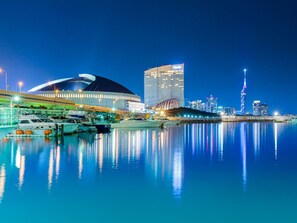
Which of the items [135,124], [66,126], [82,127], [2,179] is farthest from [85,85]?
[2,179]

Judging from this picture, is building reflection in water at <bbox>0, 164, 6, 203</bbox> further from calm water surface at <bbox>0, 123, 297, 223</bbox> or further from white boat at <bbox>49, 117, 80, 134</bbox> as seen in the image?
white boat at <bbox>49, 117, 80, 134</bbox>

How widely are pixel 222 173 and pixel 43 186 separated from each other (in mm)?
8148

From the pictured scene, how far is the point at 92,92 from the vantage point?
150375 mm

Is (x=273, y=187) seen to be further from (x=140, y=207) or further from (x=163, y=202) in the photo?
(x=140, y=207)

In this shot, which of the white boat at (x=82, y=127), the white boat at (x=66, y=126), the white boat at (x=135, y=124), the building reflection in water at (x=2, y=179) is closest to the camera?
the building reflection in water at (x=2, y=179)

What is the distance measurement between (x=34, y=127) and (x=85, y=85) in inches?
4801

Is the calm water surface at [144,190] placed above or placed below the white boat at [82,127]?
below

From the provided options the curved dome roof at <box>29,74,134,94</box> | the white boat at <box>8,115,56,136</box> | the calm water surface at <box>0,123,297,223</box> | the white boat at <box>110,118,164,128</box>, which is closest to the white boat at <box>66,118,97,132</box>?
the white boat at <box>8,115,56,136</box>

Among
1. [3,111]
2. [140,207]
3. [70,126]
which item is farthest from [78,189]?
[3,111]

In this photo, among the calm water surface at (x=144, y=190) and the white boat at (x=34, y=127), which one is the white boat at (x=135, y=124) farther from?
the calm water surface at (x=144, y=190)

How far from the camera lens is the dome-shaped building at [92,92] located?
148m

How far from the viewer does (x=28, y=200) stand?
11836 mm

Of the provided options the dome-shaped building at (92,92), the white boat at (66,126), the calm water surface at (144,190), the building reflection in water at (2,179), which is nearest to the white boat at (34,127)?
the white boat at (66,126)

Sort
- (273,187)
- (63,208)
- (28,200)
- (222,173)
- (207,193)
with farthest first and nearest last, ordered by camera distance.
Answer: (222,173)
(273,187)
(207,193)
(28,200)
(63,208)
